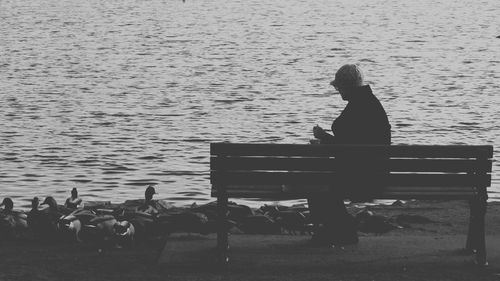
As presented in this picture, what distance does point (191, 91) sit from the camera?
3906cm

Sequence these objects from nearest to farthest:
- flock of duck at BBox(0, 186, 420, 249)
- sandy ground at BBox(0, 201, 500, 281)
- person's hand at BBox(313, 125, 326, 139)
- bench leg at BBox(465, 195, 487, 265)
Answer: sandy ground at BBox(0, 201, 500, 281) < bench leg at BBox(465, 195, 487, 265) < person's hand at BBox(313, 125, 326, 139) < flock of duck at BBox(0, 186, 420, 249)

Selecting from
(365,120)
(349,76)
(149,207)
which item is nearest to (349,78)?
(349,76)

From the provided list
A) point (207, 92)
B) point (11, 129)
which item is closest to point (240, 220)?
point (11, 129)

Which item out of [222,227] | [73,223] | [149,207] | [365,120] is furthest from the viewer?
Answer: [149,207]

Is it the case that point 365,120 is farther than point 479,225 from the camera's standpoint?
Yes

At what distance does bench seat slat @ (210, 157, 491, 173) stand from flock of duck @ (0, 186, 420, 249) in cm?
145

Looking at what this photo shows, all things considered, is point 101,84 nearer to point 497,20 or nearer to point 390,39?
point 390,39

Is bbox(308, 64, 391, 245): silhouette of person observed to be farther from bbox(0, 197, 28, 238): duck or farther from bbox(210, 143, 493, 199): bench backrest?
bbox(0, 197, 28, 238): duck

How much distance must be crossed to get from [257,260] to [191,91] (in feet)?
97.4

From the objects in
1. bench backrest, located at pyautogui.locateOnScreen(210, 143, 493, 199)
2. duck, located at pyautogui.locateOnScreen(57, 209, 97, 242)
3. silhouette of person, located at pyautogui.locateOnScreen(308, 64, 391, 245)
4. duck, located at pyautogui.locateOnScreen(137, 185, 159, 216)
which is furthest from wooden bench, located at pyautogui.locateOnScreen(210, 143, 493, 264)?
duck, located at pyautogui.locateOnScreen(137, 185, 159, 216)

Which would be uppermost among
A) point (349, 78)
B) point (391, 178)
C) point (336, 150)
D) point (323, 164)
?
point (349, 78)

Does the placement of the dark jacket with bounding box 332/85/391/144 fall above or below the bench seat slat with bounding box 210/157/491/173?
above

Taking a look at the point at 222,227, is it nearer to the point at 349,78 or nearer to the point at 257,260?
the point at 257,260

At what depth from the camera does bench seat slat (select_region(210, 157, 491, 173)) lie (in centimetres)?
935
